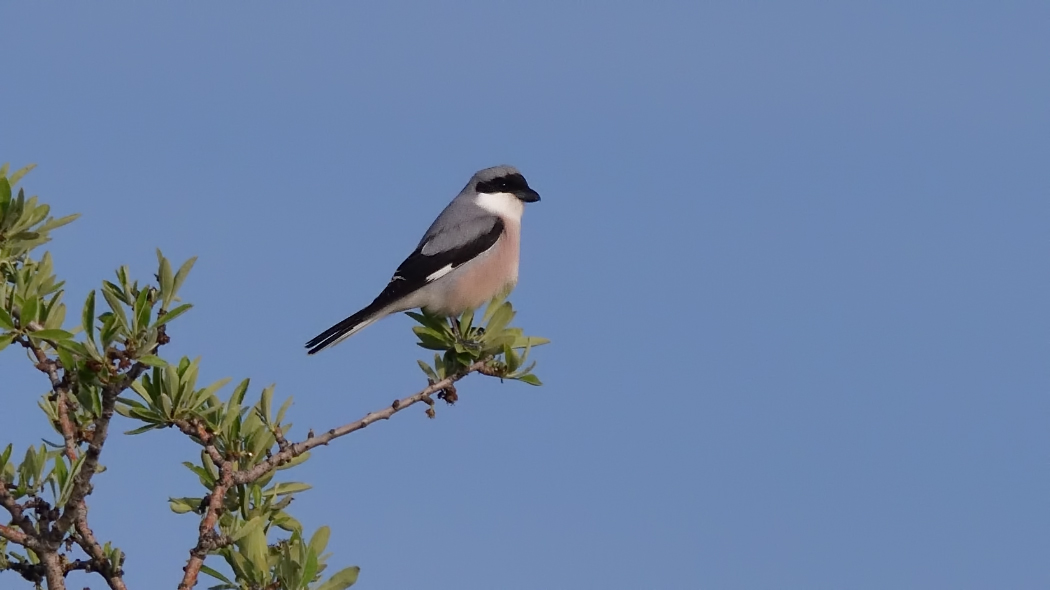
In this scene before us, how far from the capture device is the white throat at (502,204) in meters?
8.02

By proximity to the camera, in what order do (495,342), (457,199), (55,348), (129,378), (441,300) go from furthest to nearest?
(457,199), (441,300), (495,342), (55,348), (129,378)

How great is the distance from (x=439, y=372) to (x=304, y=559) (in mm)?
1087

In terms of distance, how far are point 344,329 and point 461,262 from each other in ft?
3.95

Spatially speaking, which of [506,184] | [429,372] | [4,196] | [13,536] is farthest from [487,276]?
[13,536]

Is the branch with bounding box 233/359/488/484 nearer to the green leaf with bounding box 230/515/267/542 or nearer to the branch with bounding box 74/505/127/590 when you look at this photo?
the green leaf with bounding box 230/515/267/542

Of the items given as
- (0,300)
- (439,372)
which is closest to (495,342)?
(439,372)

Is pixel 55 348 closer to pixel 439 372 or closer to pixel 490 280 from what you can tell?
pixel 439 372

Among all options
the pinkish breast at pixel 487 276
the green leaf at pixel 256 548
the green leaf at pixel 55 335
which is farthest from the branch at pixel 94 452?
the pinkish breast at pixel 487 276

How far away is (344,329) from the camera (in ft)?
20.4

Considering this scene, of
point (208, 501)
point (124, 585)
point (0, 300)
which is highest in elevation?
point (0, 300)

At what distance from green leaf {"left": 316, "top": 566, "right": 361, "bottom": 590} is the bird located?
117 inches

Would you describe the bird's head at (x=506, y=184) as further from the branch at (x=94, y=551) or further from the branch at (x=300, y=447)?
the branch at (x=94, y=551)

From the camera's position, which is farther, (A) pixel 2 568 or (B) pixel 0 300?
(A) pixel 2 568

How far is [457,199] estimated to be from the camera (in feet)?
27.8
